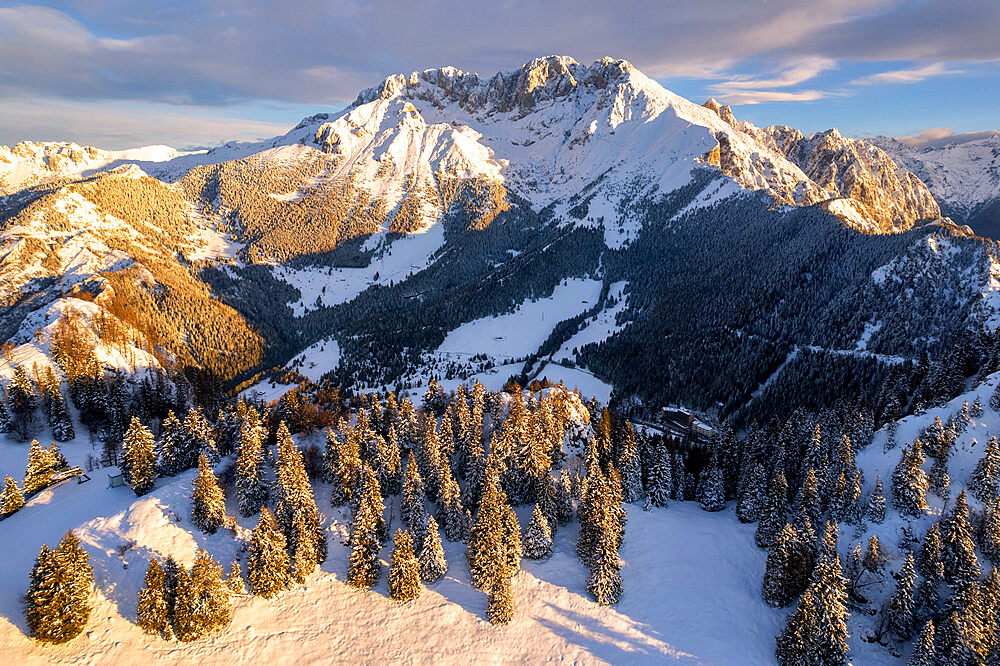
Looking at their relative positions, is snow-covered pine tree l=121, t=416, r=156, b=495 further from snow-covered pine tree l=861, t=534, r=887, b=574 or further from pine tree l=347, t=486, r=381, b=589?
snow-covered pine tree l=861, t=534, r=887, b=574

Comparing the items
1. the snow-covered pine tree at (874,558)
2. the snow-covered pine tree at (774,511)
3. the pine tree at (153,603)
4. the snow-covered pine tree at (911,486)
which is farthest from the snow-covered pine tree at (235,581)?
the snow-covered pine tree at (911,486)

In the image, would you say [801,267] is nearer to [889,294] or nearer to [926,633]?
[889,294]

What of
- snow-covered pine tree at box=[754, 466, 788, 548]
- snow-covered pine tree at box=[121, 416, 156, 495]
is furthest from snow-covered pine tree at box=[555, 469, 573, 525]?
snow-covered pine tree at box=[121, 416, 156, 495]

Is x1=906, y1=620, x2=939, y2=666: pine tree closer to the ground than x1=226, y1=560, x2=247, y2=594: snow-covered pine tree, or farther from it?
closer to the ground

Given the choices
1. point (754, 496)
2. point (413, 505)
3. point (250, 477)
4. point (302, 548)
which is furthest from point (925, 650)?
point (250, 477)

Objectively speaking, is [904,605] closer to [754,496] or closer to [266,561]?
[754,496]

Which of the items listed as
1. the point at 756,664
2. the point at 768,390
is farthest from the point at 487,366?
the point at 756,664
